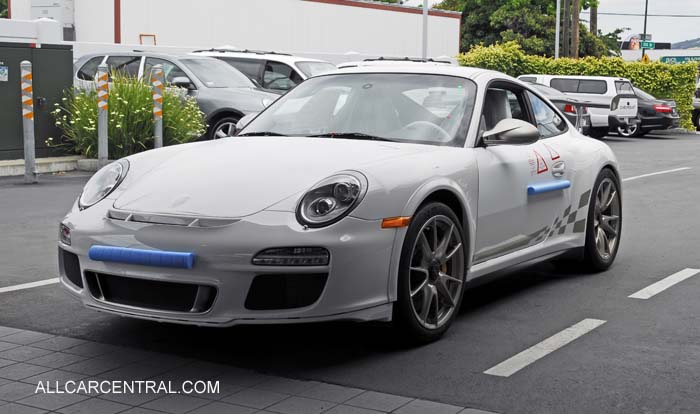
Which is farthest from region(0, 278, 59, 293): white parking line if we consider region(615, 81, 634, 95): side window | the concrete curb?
region(615, 81, 634, 95): side window

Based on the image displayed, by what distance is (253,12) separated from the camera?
125ft

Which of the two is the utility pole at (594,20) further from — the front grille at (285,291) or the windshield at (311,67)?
the front grille at (285,291)

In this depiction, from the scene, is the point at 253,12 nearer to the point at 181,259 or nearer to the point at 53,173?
the point at 53,173

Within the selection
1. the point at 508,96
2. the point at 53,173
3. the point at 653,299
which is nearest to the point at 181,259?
the point at 508,96

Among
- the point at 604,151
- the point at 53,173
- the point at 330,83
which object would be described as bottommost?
the point at 53,173

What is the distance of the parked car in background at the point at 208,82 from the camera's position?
16.4 metres

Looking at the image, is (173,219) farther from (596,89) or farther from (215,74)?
(596,89)

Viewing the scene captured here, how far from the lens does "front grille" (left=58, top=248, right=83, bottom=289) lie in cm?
532

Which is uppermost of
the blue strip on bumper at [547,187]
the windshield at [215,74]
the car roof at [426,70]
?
the car roof at [426,70]

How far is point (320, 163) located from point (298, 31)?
116ft

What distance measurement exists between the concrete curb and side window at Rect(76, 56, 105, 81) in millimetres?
2934

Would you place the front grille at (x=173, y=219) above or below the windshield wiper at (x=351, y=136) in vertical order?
below

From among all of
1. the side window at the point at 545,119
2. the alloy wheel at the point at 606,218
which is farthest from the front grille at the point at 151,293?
the alloy wheel at the point at 606,218

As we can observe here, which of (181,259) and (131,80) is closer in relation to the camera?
(181,259)
